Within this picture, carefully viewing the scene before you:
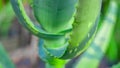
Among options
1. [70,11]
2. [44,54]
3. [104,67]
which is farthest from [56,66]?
[104,67]

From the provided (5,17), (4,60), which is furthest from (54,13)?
(5,17)

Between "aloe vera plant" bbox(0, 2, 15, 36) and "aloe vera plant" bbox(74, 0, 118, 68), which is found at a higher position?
"aloe vera plant" bbox(74, 0, 118, 68)

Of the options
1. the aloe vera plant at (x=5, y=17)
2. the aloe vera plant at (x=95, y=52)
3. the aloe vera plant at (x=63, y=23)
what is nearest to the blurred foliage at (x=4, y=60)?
the aloe vera plant at (x=95, y=52)

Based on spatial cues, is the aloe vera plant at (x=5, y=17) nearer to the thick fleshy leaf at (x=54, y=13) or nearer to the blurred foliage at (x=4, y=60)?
the blurred foliage at (x=4, y=60)

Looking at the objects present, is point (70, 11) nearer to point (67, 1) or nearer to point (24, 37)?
point (67, 1)

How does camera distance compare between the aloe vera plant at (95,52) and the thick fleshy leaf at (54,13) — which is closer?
the thick fleshy leaf at (54,13)

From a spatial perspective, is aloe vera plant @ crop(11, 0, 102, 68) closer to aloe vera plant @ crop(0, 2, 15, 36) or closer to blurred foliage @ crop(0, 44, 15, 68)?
blurred foliage @ crop(0, 44, 15, 68)

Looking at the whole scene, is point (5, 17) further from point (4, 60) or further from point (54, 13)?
point (54, 13)

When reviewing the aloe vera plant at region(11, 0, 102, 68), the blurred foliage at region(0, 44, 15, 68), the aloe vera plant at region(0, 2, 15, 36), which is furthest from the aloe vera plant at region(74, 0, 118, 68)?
the aloe vera plant at region(0, 2, 15, 36)
